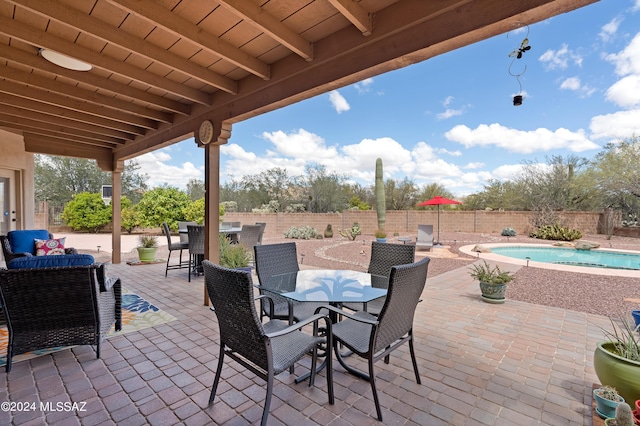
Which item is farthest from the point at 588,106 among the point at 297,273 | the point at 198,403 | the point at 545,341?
the point at 198,403

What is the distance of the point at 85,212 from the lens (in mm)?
13812

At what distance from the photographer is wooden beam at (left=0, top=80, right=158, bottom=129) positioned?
3169mm

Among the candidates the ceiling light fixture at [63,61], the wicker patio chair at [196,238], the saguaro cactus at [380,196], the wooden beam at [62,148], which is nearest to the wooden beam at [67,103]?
the ceiling light fixture at [63,61]

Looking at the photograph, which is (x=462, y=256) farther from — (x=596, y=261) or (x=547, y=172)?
(x=547, y=172)

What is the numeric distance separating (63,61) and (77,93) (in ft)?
2.95

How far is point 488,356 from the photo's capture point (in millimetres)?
2545

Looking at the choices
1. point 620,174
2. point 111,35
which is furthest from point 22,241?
point 620,174

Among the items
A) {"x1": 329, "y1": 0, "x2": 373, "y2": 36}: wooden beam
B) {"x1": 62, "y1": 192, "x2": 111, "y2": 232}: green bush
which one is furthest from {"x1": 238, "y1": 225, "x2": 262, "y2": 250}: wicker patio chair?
{"x1": 62, "y1": 192, "x2": 111, "y2": 232}: green bush

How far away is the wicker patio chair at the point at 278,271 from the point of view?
2443 millimetres

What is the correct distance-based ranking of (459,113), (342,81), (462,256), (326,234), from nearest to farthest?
(342,81) < (462,256) < (326,234) < (459,113)

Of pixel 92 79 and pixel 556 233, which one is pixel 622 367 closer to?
pixel 92 79

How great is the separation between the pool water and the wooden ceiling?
818cm

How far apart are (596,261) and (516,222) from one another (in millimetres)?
6260

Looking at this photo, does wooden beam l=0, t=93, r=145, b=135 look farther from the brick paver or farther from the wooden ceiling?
the brick paver
